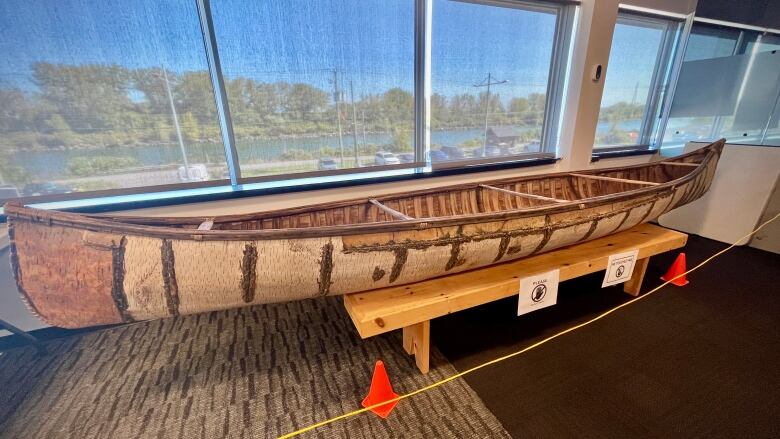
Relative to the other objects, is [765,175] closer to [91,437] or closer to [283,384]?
[283,384]

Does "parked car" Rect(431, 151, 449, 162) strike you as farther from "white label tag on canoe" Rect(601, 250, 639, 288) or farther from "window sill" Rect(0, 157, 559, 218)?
"white label tag on canoe" Rect(601, 250, 639, 288)

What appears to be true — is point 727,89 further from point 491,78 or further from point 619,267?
point 619,267

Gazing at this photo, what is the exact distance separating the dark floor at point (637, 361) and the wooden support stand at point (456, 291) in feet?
1.06

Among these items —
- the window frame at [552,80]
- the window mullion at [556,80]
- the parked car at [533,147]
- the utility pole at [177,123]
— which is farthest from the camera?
the parked car at [533,147]

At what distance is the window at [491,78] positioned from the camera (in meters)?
2.20

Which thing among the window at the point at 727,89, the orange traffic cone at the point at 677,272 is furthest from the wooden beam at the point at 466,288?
the window at the point at 727,89

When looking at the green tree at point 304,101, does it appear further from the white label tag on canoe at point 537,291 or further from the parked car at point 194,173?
the white label tag on canoe at point 537,291

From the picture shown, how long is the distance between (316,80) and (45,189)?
156cm

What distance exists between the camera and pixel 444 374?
1.26 meters

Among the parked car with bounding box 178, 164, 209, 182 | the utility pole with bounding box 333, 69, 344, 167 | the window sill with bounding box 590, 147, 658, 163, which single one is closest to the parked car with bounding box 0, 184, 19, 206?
the parked car with bounding box 178, 164, 209, 182

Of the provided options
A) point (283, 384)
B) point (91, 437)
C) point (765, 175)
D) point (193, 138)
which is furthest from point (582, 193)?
point (91, 437)

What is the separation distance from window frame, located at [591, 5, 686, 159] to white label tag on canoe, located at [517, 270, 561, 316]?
227 centimetres

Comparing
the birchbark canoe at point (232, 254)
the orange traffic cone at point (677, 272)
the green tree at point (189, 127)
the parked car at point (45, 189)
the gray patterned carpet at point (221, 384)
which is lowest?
the gray patterned carpet at point (221, 384)

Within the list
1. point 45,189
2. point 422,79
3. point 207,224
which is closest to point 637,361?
point 207,224
